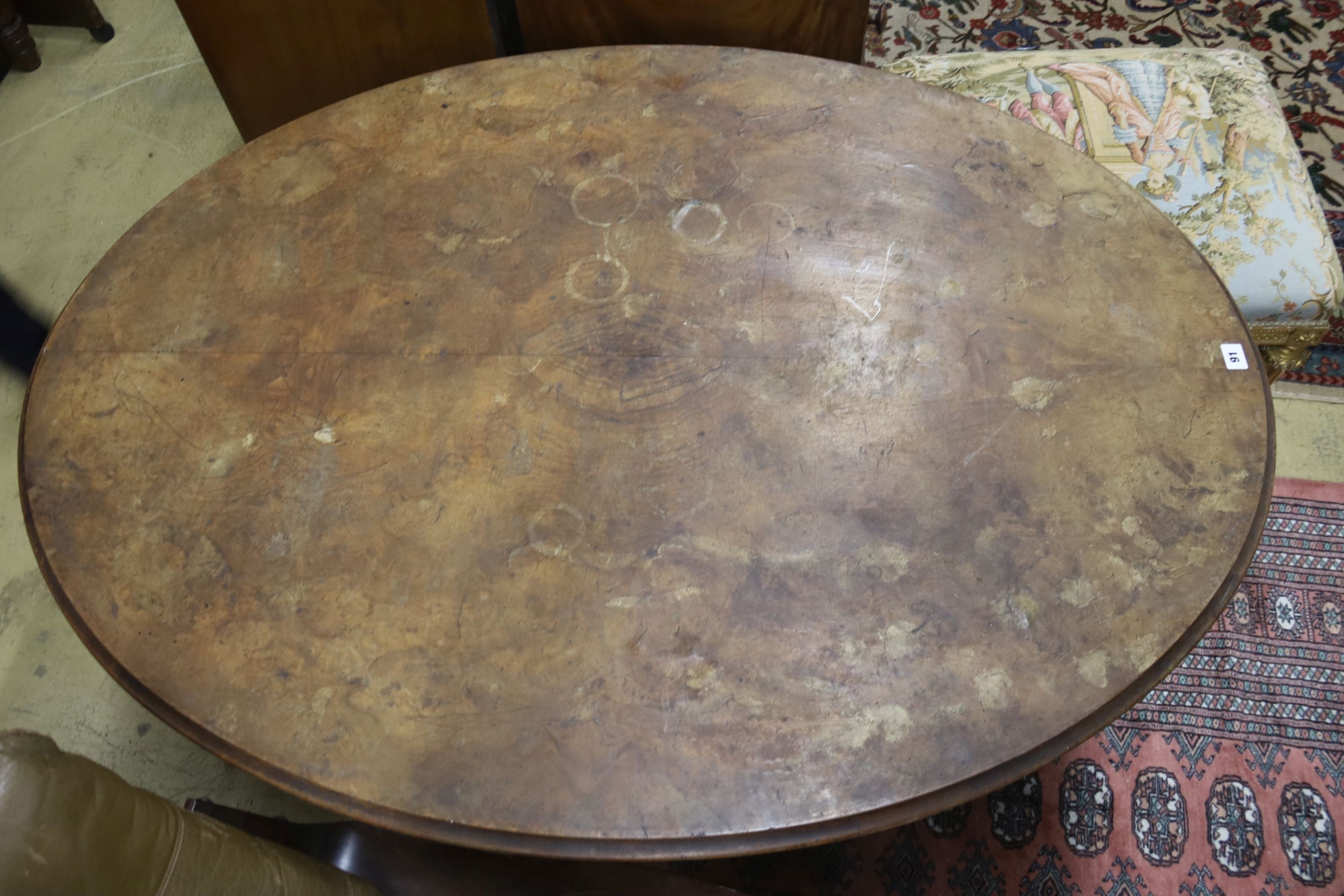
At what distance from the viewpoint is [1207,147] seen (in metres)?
1.85

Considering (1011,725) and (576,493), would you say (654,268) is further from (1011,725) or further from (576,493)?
(1011,725)

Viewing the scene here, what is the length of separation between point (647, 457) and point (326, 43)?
144cm

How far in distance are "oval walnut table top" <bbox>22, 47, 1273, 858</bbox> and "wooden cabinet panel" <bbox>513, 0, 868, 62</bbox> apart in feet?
1.41

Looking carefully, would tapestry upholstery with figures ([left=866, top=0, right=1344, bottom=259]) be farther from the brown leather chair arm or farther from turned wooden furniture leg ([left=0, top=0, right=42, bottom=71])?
the brown leather chair arm

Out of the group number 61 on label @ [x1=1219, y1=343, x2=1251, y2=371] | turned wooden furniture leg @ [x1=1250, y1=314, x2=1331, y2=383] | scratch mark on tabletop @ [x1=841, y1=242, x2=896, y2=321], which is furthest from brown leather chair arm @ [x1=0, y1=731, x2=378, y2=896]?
turned wooden furniture leg @ [x1=1250, y1=314, x2=1331, y2=383]

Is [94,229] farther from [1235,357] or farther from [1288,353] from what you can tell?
[1288,353]

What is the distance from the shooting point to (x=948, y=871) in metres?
1.72

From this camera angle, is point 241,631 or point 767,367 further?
point 767,367

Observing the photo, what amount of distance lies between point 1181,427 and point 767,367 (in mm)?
541

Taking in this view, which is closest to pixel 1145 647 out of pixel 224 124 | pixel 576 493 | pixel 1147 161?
pixel 576 493

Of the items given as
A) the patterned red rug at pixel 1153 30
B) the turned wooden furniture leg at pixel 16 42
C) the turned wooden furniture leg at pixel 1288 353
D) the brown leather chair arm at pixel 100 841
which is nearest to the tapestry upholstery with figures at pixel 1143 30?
the patterned red rug at pixel 1153 30

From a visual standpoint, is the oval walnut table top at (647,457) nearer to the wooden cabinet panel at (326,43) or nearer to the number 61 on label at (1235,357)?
the number 61 on label at (1235,357)

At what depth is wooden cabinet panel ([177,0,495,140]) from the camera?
6.72 feet

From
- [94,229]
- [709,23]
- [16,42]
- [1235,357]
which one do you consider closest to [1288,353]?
[1235,357]
